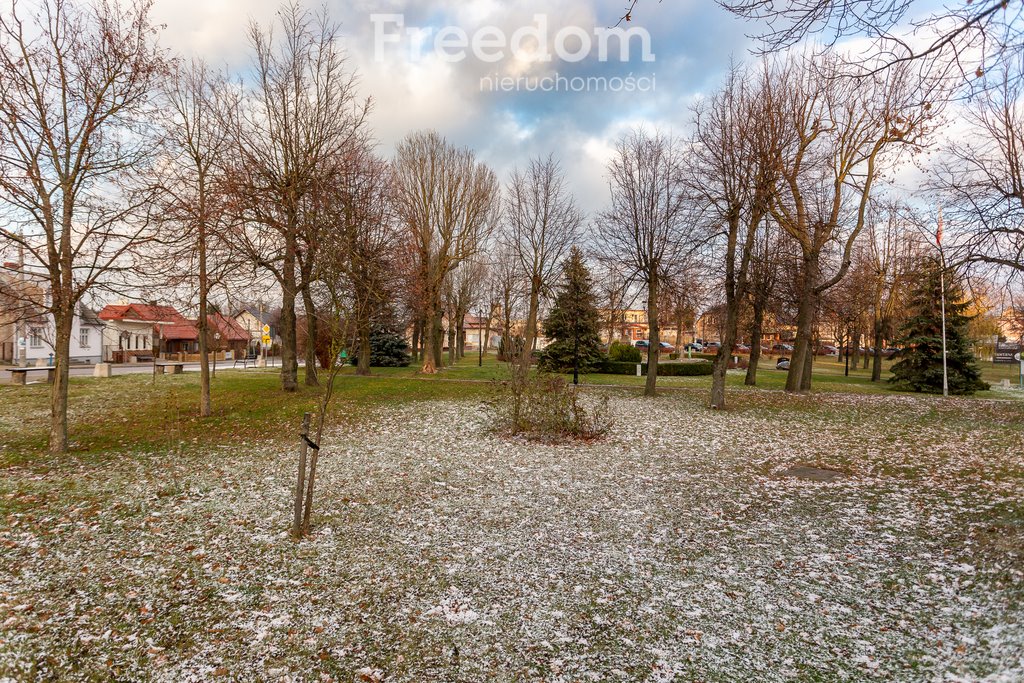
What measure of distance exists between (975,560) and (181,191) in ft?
60.6

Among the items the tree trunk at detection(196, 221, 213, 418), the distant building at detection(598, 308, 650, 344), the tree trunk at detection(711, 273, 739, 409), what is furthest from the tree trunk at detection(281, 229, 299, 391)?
the distant building at detection(598, 308, 650, 344)

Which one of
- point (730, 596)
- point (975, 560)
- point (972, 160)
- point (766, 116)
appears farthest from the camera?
point (766, 116)

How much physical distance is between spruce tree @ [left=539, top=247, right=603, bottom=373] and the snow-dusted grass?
75.5ft

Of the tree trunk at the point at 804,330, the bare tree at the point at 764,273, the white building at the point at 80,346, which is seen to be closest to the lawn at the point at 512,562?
the tree trunk at the point at 804,330

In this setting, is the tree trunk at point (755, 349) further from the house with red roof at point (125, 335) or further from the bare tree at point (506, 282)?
the house with red roof at point (125, 335)

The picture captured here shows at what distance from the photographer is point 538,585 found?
4961mm

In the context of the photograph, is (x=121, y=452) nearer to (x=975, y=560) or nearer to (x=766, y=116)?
(x=975, y=560)

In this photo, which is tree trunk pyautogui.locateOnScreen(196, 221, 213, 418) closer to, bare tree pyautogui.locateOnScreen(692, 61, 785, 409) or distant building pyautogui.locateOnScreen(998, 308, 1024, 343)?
bare tree pyautogui.locateOnScreen(692, 61, 785, 409)

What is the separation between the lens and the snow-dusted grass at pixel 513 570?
3.79 metres

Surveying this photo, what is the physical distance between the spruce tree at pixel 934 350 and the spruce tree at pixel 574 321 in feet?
53.6

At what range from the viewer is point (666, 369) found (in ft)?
106

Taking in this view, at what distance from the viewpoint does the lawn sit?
3.80 m

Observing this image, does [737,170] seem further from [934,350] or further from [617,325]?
[617,325]

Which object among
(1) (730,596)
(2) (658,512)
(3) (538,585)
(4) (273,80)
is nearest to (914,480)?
(2) (658,512)
